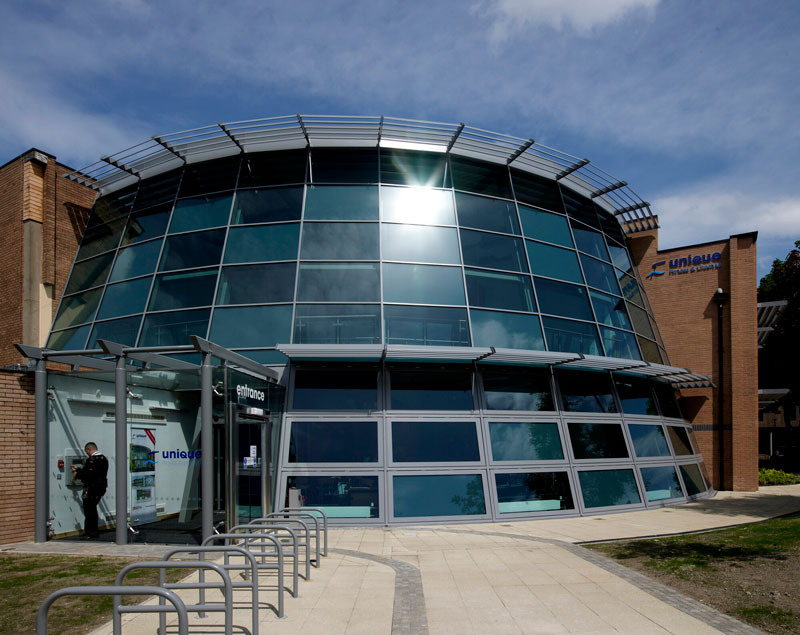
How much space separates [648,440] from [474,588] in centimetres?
952

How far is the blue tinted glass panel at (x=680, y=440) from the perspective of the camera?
16823 mm

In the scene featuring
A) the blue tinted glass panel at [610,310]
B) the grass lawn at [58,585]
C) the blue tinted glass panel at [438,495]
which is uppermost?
the blue tinted glass panel at [610,310]

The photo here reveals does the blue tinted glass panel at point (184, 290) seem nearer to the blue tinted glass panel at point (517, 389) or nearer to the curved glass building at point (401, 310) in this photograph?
the curved glass building at point (401, 310)

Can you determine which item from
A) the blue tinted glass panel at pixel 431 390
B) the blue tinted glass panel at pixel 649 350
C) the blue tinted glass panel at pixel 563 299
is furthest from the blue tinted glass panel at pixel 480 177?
the blue tinted glass panel at pixel 649 350

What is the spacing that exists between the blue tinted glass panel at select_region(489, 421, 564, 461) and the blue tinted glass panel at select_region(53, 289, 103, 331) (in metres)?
10.7

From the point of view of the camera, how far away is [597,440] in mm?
14820

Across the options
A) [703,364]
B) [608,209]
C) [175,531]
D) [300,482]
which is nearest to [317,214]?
[300,482]

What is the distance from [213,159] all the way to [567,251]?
997 cm

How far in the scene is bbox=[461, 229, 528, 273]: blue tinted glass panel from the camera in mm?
15688

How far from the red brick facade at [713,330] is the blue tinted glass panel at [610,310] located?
3.49 metres

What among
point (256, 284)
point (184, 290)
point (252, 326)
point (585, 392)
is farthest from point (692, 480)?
point (184, 290)

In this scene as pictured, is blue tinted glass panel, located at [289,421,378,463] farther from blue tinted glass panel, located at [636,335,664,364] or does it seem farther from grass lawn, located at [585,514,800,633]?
blue tinted glass panel, located at [636,335,664,364]

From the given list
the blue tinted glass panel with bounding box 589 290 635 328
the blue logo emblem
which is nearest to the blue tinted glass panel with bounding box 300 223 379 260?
the blue tinted glass panel with bounding box 589 290 635 328

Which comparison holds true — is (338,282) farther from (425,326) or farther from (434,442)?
(434,442)
